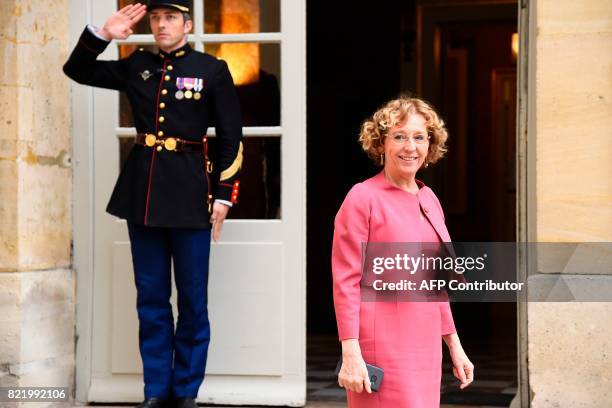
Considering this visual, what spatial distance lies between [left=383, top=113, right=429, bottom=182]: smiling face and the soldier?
163cm

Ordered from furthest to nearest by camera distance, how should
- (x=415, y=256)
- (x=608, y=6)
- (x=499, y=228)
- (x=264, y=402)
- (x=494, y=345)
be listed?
(x=499, y=228)
(x=494, y=345)
(x=264, y=402)
(x=608, y=6)
(x=415, y=256)

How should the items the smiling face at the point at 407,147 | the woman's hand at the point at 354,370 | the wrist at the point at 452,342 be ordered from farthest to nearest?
the wrist at the point at 452,342 < the smiling face at the point at 407,147 < the woman's hand at the point at 354,370

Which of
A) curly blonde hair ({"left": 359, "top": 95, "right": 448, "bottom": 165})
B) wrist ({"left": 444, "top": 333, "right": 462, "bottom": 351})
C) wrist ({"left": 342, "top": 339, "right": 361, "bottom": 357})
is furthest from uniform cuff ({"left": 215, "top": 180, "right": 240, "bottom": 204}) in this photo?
wrist ({"left": 342, "top": 339, "right": 361, "bottom": 357})

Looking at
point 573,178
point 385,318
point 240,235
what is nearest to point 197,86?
point 240,235

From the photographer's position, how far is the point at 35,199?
527cm

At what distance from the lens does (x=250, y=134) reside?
17.8 feet

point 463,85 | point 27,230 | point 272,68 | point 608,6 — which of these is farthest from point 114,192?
point 463,85

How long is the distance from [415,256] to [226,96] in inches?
72.6

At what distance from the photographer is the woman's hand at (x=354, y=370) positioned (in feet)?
10.4

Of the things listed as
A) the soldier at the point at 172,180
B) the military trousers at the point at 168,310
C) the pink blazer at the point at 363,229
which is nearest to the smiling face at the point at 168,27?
the soldier at the point at 172,180

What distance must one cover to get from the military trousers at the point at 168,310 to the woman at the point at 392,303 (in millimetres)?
1642

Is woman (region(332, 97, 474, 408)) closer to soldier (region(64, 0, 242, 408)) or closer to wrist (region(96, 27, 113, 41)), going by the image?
soldier (region(64, 0, 242, 408))

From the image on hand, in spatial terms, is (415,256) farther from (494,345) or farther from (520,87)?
(494,345)

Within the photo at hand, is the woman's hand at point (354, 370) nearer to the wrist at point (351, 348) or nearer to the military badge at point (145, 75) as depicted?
the wrist at point (351, 348)
